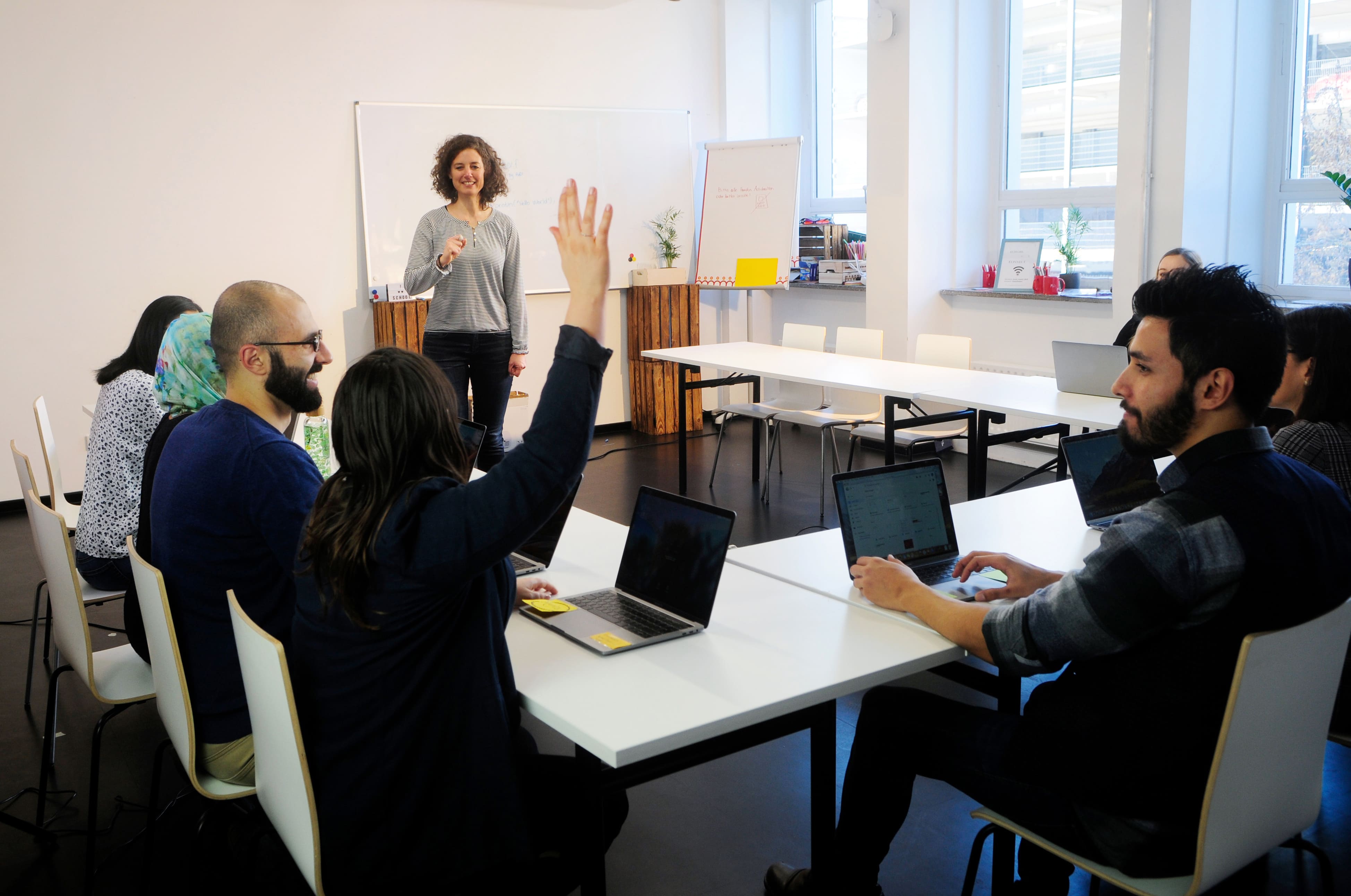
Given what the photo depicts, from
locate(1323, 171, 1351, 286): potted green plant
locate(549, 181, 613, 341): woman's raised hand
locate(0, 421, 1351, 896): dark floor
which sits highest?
locate(1323, 171, 1351, 286): potted green plant

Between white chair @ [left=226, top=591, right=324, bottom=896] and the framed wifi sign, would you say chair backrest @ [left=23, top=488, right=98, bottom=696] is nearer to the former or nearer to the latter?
white chair @ [left=226, top=591, right=324, bottom=896]

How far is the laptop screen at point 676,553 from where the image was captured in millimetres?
1982

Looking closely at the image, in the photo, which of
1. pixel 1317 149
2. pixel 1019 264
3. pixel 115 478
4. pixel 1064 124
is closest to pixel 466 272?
pixel 115 478

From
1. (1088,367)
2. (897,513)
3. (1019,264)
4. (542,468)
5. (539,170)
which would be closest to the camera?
(542,468)

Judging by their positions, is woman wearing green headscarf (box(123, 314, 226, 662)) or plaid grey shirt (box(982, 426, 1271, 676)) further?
woman wearing green headscarf (box(123, 314, 226, 662))

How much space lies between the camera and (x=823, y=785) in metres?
1.92

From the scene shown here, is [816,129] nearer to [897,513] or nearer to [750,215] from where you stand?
[750,215]

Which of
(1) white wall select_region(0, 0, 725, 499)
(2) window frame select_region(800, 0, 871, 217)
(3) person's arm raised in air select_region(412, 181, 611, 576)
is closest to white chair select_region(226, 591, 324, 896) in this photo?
(3) person's arm raised in air select_region(412, 181, 611, 576)

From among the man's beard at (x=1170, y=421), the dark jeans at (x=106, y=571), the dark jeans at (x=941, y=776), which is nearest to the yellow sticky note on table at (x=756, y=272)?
the dark jeans at (x=106, y=571)

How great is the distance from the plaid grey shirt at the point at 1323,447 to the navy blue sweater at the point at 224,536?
6.57 feet

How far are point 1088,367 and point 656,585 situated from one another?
2.72 m

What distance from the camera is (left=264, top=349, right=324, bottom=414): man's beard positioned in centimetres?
207

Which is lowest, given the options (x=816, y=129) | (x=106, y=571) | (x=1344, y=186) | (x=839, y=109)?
(x=106, y=571)

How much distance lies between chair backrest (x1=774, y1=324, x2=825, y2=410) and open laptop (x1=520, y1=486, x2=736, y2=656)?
3.59 m
